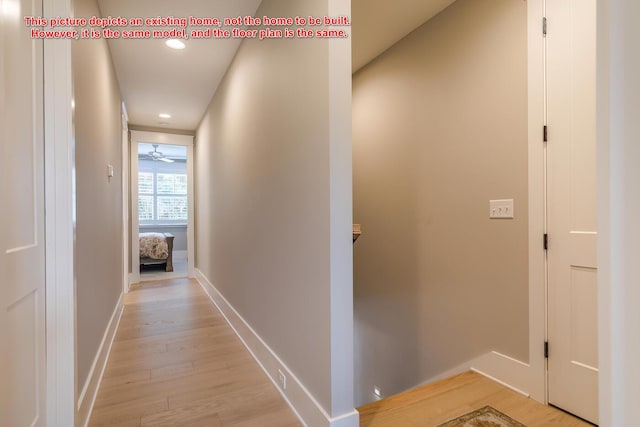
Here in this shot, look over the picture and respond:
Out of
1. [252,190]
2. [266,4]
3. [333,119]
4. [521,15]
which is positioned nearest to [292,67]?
[333,119]

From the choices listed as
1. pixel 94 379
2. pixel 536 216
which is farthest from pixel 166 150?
pixel 536 216

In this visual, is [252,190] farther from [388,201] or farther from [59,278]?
[59,278]

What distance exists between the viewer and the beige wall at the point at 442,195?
191 cm

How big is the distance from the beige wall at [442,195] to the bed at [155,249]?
14.5 feet

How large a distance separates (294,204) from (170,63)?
95.2 inches

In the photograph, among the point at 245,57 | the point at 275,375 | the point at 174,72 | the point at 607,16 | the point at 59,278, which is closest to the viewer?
the point at 607,16

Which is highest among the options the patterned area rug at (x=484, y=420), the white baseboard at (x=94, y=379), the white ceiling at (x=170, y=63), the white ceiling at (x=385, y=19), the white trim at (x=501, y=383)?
the white ceiling at (x=170, y=63)

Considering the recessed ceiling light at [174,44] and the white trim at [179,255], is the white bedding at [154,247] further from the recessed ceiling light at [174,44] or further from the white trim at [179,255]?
the recessed ceiling light at [174,44]

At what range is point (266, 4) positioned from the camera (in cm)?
219

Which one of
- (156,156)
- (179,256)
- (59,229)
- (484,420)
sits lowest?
(179,256)

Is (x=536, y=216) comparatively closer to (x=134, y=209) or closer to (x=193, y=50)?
(x=193, y=50)

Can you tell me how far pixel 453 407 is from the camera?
5.65ft

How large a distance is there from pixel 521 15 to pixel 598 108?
1550 mm

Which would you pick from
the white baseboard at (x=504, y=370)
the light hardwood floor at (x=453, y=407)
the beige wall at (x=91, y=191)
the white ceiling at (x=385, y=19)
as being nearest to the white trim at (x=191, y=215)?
the beige wall at (x=91, y=191)
